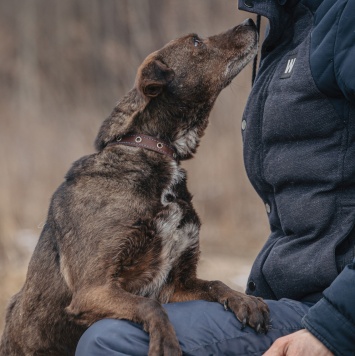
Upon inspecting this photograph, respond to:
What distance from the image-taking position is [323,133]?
3182 millimetres

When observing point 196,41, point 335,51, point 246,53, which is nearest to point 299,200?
point 335,51

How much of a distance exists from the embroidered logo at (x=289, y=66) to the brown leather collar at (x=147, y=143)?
0.78 metres

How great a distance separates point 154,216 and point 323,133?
91 centimetres

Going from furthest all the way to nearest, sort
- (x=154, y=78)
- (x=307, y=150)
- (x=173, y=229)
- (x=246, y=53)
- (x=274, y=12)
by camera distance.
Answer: (x=246, y=53) → (x=154, y=78) → (x=173, y=229) → (x=274, y=12) → (x=307, y=150)

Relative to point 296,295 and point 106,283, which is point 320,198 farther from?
point 106,283

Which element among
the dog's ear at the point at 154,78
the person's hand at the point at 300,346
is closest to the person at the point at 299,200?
the person's hand at the point at 300,346

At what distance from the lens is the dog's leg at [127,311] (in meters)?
2.99

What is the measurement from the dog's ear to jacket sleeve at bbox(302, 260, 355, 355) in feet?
5.42

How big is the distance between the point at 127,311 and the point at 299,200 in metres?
0.81

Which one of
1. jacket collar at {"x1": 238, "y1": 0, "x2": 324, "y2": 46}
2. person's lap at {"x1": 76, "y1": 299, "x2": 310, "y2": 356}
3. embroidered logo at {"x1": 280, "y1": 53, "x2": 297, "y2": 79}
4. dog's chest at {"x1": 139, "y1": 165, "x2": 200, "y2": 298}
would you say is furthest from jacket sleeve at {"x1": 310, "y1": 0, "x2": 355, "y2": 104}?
dog's chest at {"x1": 139, "y1": 165, "x2": 200, "y2": 298}

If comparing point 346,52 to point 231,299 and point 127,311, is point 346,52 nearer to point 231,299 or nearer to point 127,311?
point 231,299

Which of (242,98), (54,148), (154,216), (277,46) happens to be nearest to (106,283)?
(154,216)

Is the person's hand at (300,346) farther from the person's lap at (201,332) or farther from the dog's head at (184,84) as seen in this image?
the dog's head at (184,84)

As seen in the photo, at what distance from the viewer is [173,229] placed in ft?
12.3
